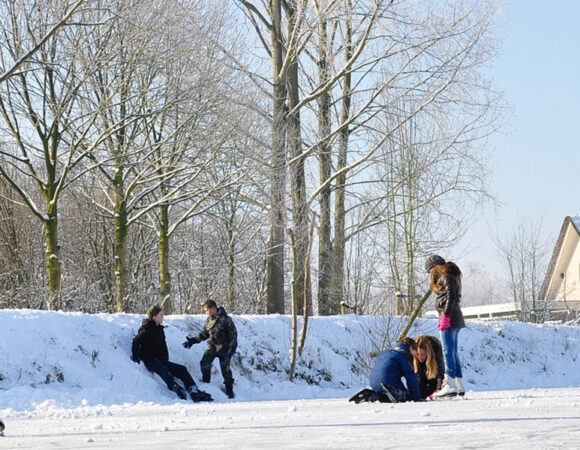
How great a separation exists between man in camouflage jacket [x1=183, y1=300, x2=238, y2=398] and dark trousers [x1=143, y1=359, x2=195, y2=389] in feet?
3.01

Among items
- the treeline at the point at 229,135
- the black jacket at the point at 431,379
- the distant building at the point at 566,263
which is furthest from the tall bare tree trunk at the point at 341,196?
the distant building at the point at 566,263

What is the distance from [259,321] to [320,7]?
34.9 feet

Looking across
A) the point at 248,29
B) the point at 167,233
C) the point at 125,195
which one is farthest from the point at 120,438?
A: the point at 248,29

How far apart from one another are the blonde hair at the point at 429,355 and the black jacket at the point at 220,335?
4.03 meters

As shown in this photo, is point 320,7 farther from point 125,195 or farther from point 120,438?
A: point 120,438

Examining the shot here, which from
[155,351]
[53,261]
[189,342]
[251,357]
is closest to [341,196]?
[53,261]

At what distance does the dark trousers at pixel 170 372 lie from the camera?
617 inches

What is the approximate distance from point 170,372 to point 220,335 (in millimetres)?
1243

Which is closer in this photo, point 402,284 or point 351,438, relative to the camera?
point 351,438

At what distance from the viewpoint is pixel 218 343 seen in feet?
54.5

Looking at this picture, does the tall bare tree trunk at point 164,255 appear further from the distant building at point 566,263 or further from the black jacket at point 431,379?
the distant building at point 566,263

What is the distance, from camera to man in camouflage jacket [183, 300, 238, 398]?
1657 centimetres

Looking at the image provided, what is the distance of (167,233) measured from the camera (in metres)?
27.2

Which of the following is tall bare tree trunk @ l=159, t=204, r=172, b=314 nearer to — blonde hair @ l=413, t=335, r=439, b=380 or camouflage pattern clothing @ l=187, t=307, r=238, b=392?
camouflage pattern clothing @ l=187, t=307, r=238, b=392
